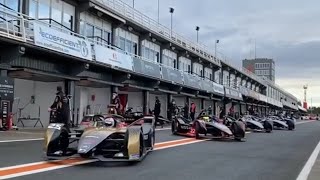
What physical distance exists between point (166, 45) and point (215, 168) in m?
44.0

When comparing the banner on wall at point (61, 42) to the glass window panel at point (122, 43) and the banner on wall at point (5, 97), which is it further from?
the glass window panel at point (122, 43)

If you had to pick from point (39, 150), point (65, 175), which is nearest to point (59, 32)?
point (39, 150)

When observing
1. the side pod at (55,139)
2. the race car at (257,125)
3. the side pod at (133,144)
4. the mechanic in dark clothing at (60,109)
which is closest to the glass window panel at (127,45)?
the race car at (257,125)

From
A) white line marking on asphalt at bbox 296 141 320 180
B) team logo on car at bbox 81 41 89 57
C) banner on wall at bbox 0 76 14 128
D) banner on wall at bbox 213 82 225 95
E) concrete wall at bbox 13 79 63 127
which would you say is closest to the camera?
white line marking on asphalt at bbox 296 141 320 180

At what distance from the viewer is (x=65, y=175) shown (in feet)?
32.7

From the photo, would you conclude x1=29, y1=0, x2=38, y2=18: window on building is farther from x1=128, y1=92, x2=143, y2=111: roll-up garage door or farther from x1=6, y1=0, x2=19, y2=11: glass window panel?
x1=128, y1=92, x2=143, y2=111: roll-up garage door

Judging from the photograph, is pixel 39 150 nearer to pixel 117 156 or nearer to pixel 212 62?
pixel 117 156

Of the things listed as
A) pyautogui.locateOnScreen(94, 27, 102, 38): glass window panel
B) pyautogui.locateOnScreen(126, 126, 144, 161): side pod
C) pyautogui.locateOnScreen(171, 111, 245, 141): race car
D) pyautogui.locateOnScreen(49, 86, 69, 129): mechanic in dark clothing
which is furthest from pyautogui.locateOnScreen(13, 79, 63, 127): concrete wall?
pyautogui.locateOnScreen(126, 126, 144, 161): side pod

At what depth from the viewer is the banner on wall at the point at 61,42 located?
25.3 metres

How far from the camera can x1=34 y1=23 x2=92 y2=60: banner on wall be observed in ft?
83.1

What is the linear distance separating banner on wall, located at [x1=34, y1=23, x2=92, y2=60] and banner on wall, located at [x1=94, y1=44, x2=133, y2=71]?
4.30ft

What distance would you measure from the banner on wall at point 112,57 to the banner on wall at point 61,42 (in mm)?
1310

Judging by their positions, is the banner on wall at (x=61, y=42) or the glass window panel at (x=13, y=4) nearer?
the banner on wall at (x=61, y=42)

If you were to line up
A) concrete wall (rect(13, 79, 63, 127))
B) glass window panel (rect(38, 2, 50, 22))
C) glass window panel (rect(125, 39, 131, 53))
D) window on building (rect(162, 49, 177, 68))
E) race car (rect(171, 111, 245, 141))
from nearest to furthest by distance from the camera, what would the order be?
race car (rect(171, 111, 245, 141)), glass window panel (rect(38, 2, 50, 22)), concrete wall (rect(13, 79, 63, 127)), glass window panel (rect(125, 39, 131, 53)), window on building (rect(162, 49, 177, 68))
